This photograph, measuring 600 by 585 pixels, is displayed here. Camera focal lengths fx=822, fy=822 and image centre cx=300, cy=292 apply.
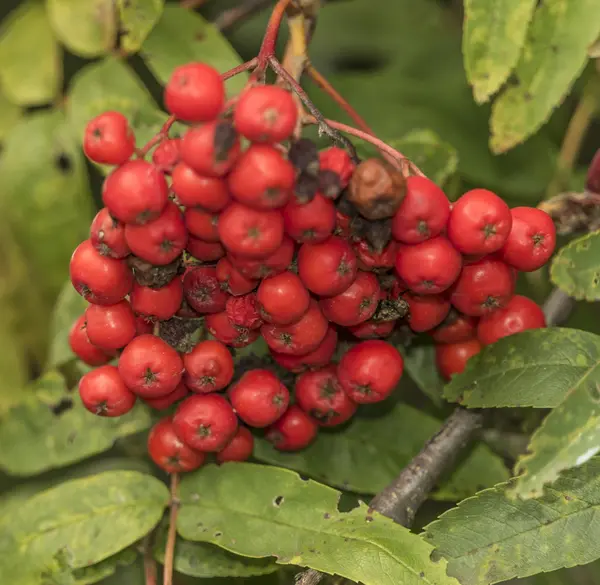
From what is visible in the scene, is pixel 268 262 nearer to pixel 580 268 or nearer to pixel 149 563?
pixel 580 268

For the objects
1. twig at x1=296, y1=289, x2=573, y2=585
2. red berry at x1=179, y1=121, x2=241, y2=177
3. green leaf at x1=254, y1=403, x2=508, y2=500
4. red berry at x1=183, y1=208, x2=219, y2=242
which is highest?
red berry at x1=179, y1=121, x2=241, y2=177

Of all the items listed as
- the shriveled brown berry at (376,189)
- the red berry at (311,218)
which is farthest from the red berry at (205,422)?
the shriveled brown berry at (376,189)

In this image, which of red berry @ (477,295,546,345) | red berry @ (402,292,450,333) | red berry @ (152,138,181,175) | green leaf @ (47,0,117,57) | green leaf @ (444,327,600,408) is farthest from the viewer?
green leaf @ (47,0,117,57)

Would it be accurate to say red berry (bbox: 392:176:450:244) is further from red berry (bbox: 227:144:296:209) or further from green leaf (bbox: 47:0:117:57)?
green leaf (bbox: 47:0:117:57)

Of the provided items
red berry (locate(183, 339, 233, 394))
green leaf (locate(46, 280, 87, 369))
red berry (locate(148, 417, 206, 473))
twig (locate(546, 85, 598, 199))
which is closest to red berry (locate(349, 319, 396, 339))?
→ red berry (locate(183, 339, 233, 394))

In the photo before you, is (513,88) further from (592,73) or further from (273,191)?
(273,191)

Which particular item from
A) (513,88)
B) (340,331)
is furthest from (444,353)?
(513,88)

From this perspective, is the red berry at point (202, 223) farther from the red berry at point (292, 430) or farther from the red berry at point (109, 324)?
the red berry at point (292, 430)
